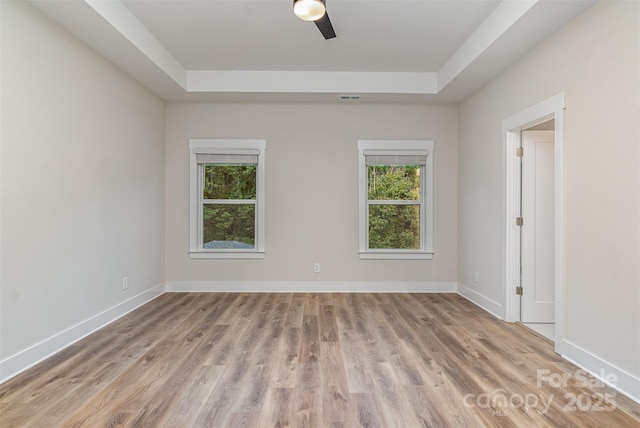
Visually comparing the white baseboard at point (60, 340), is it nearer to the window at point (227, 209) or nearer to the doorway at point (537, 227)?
the window at point (227, 209)

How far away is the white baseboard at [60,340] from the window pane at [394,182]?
3385 mm

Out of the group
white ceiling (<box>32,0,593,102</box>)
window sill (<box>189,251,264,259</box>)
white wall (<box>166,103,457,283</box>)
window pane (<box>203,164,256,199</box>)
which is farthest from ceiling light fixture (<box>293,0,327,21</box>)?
window sill (<box>189,251,264,259</box>)

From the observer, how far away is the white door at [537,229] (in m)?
3.67

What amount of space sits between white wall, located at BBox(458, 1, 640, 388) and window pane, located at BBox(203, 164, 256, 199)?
348 cm

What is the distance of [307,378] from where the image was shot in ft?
8.03

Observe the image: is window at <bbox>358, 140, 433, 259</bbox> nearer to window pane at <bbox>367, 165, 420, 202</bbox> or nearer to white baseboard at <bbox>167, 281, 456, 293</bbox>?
window pane at <bbox>367, 165, 420, 202</bbox>

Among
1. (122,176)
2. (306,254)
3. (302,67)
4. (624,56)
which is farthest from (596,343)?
(122,176)

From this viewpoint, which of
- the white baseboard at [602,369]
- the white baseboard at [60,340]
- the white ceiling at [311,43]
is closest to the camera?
the white baseboard at [602,369]

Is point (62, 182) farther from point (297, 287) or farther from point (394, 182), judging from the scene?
point (394, 182)

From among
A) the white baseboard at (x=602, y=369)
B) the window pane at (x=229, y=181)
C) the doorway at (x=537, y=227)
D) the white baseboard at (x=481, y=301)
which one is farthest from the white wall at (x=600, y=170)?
the window pane at (x=229, y=181)

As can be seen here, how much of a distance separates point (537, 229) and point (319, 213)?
2.67 m

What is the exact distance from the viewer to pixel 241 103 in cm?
505

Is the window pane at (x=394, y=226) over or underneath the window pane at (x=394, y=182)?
underneath

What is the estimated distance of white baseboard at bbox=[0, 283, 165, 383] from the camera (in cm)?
246
